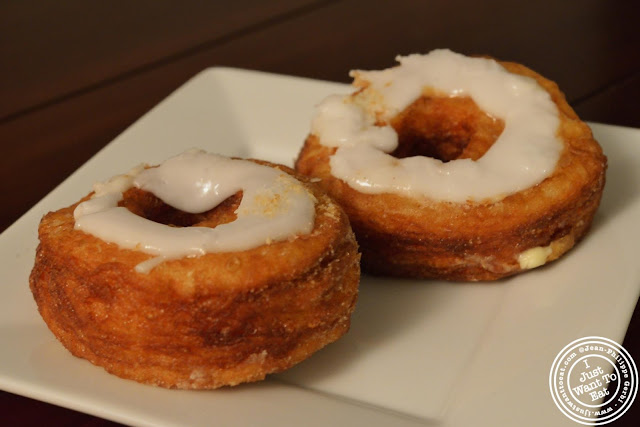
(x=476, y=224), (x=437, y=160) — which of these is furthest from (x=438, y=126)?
(x=476, y=224)

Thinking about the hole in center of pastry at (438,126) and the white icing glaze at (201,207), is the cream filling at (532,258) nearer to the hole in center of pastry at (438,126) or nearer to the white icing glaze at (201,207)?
the hole in center of pastry at (438,126)

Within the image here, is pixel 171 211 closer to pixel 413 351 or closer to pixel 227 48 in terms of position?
pixel 413 351

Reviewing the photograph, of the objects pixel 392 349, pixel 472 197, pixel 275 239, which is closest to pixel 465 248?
pixel 472 197

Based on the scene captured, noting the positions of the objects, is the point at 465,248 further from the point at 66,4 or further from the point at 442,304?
the point at 66,4

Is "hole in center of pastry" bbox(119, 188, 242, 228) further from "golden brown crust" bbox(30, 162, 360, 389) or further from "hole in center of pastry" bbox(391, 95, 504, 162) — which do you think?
"hole in center of pastry" bbox(391, 95, 504, 162)

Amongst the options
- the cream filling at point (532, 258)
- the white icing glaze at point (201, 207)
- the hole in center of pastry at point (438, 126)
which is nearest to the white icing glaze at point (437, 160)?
the hole in center of pastry at point (438, 126)
